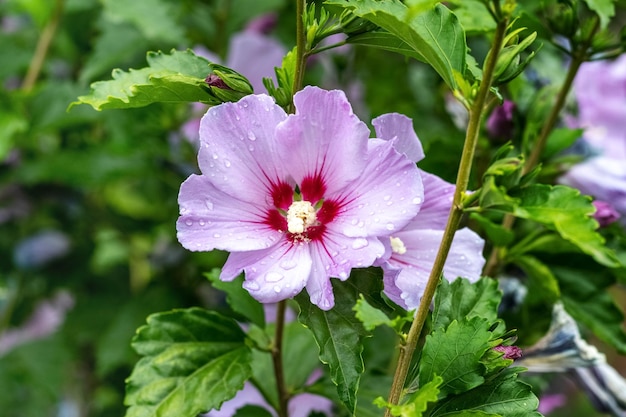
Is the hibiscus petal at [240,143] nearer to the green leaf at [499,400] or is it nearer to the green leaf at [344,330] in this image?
the green leaf at [344,330]

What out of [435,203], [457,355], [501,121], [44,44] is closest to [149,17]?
[44,44]

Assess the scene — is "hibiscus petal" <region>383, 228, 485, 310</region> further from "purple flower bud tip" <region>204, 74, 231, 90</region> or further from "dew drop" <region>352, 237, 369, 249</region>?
"purple flower bud tip" <region>204, 74, 231, 90</region>

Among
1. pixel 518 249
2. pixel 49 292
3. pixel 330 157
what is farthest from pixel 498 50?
pixel 49 292

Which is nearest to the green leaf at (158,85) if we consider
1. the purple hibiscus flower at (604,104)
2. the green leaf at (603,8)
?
the green leaf at (603,8)

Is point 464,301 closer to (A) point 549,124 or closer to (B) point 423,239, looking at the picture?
(B) point 423,239

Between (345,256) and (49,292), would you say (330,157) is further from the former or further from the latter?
(49,292)

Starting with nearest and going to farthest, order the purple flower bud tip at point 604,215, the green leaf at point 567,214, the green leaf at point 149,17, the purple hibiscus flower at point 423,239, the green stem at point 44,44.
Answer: the green leaf at point 567,214 < the purple hibiscus flower at point 423,239 < the purple flower bud tip at point 604,215 < the green leaf at point 149,17 < the green stem at point 44,44
